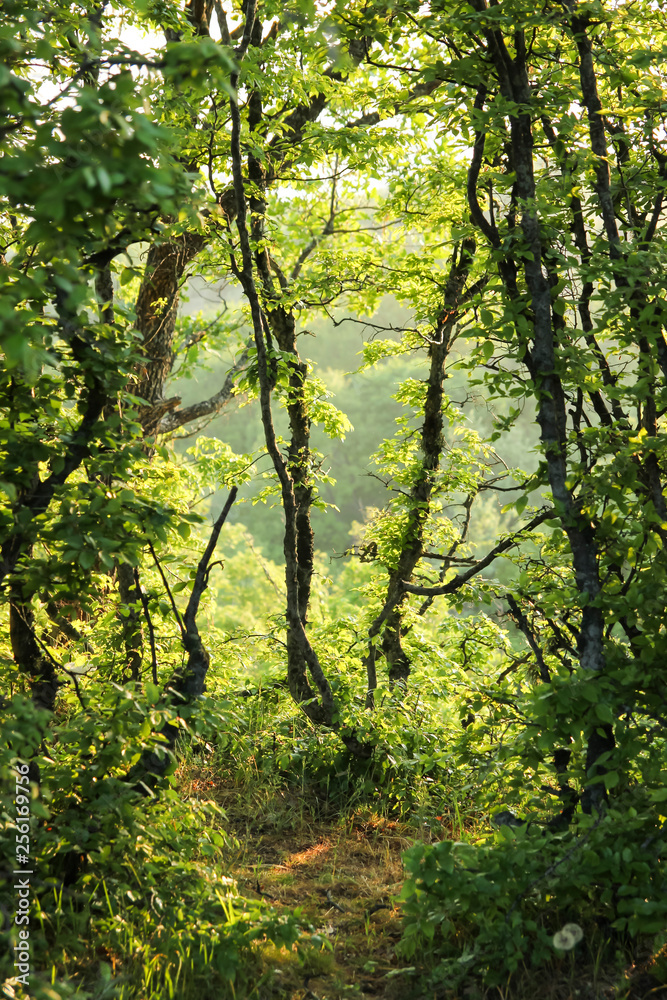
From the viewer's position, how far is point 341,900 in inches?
131

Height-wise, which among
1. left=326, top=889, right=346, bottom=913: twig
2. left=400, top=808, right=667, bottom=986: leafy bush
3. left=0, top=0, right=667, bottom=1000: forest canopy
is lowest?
left=326, top=889, right=346, bottom=913: twig

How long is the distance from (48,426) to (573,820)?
2599 mm

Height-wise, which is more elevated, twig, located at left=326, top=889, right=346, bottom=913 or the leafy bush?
the leafy bush

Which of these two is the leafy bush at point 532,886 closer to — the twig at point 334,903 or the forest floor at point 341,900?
the forest floor at point 341,900

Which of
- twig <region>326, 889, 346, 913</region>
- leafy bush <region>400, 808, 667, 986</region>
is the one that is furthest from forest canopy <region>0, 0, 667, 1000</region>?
twig <region>326, 889, 346, 913</region>

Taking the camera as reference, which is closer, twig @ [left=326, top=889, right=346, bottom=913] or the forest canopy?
the forest canopy

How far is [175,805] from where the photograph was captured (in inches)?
110

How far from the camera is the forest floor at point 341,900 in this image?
247 centimetres

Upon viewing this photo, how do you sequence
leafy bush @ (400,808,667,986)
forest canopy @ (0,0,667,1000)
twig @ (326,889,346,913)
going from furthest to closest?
twig @ (326,889,346,913), leafy bush @ (400,808,667,986), forest canopy @ (0,0,667,1000)

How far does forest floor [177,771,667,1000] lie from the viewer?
8.10ft

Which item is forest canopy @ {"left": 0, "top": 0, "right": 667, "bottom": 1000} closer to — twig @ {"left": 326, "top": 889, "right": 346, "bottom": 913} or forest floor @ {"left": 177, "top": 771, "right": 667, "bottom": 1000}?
forest floor @ {"left": 177, "top": 771, "right": 667, "bottom": 1000}

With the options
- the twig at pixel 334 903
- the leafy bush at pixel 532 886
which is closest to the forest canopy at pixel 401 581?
the leafy bush at pixel 532 886

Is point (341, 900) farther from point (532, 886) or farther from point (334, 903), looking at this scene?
point (532, 886)

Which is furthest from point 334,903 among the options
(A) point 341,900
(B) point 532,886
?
(B) point 532,886
